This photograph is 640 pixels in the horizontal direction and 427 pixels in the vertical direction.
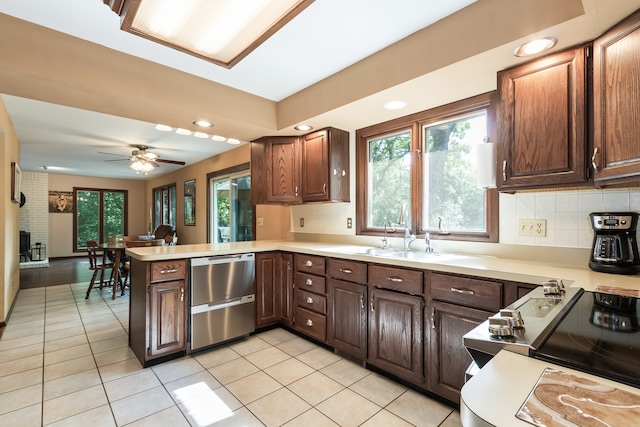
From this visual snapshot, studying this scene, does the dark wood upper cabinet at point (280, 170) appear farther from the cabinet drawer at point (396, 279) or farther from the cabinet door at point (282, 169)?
the cabinet drawer at point (396, 279)

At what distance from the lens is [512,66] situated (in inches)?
72.1

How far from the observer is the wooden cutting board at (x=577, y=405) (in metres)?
0.46

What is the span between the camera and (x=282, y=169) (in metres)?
3.38

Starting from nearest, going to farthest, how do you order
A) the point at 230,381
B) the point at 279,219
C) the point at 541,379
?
the point at 541,379
the point at 230,381
the point at 279,219

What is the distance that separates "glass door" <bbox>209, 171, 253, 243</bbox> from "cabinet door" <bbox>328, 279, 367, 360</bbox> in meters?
2.52

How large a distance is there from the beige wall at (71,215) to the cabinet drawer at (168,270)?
27.2ft

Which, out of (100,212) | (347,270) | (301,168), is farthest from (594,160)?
(100,212)

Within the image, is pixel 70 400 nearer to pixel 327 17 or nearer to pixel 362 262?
pixel 362 262

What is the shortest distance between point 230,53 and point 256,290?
7.00 feet

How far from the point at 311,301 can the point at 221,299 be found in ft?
2.68

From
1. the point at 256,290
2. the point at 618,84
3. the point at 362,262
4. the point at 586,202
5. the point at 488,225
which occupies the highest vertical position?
the point at 618,84

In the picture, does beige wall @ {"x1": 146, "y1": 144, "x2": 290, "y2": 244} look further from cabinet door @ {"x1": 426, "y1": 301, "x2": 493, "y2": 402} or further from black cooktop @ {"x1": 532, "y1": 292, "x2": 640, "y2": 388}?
black cooktop @ {"x1": 532, "y1": 292, "x2": 640, "y2": 388}

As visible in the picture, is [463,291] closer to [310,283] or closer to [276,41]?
[310,283]

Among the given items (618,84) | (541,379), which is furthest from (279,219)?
(541,379)
